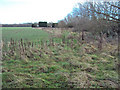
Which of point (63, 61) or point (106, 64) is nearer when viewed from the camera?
point (106, 64)

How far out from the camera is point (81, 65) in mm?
4465

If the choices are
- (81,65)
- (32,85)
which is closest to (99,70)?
(81,65)

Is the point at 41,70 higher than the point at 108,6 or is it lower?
lower

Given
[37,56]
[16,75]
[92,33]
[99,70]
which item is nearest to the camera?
[16,75]

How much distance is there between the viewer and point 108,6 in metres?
3.53

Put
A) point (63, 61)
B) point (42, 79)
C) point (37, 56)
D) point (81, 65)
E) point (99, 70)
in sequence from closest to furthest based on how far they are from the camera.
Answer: point (42, 79), point (99, 70), point (81, 65), point (63, 61), point (37, 56)

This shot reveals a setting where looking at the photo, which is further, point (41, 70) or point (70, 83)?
point (41, 70)

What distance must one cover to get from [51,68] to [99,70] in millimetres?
1566

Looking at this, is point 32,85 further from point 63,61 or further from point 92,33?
point 92,33

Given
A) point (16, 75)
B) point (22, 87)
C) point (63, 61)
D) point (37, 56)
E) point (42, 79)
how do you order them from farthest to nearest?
1. point (37, 56)
2. point (63, 61)
3. point (16, 75)
4. point (42, 79)
5. point (22, 87)

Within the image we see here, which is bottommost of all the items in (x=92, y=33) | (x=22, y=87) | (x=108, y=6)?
(x=22, y=87)

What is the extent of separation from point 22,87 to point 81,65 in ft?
7.15

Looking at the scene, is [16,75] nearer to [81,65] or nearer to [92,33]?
[81,65]

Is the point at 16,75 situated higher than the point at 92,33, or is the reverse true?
the point at 92,33
